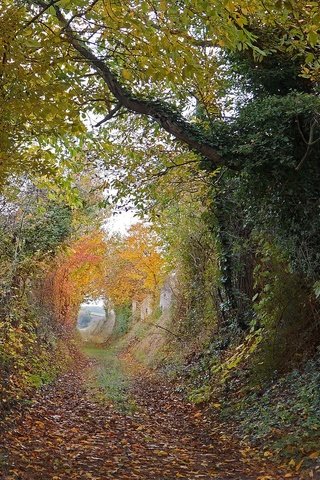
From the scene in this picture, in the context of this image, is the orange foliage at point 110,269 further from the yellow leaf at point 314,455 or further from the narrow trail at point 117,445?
the yellow leaf at point 314,455

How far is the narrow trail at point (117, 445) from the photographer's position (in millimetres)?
5340

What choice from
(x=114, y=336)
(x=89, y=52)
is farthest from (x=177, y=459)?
(x=114, y=336)

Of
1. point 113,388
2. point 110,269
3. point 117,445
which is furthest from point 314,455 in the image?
point 110,269

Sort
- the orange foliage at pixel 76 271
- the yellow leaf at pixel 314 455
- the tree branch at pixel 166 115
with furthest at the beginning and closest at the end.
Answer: the orange foliage at pixel 76 271
the tree branch at pixel 166 115
the yellow leaf at pixel 314 455

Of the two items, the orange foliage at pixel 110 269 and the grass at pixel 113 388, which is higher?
the orange foliage at pixel 110 269

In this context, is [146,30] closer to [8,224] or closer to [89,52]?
[89,52]

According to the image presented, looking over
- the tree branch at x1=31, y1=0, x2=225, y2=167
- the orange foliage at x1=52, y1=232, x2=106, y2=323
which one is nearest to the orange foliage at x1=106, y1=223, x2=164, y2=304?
the orange foliage at x1=52, y1=232, x2=106, y2=323

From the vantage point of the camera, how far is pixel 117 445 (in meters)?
6.70

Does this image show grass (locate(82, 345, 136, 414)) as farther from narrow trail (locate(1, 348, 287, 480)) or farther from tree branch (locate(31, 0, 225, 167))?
tree branch (locate(31, 0, 225, 167))

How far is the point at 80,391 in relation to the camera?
11445mm

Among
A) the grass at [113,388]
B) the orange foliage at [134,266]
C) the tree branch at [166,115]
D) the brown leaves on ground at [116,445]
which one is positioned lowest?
the brown leaves on ground at [116,445]

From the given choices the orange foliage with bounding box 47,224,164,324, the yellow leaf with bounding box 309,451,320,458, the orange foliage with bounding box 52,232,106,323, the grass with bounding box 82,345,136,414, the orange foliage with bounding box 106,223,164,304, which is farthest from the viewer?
the orange foliage with bounding box 106,223,164,304

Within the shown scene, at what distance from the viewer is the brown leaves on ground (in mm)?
5336

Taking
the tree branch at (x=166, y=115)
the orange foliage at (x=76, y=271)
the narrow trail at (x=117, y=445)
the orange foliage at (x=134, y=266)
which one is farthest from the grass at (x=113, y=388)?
the orange foliage at (x=134, y=266)
